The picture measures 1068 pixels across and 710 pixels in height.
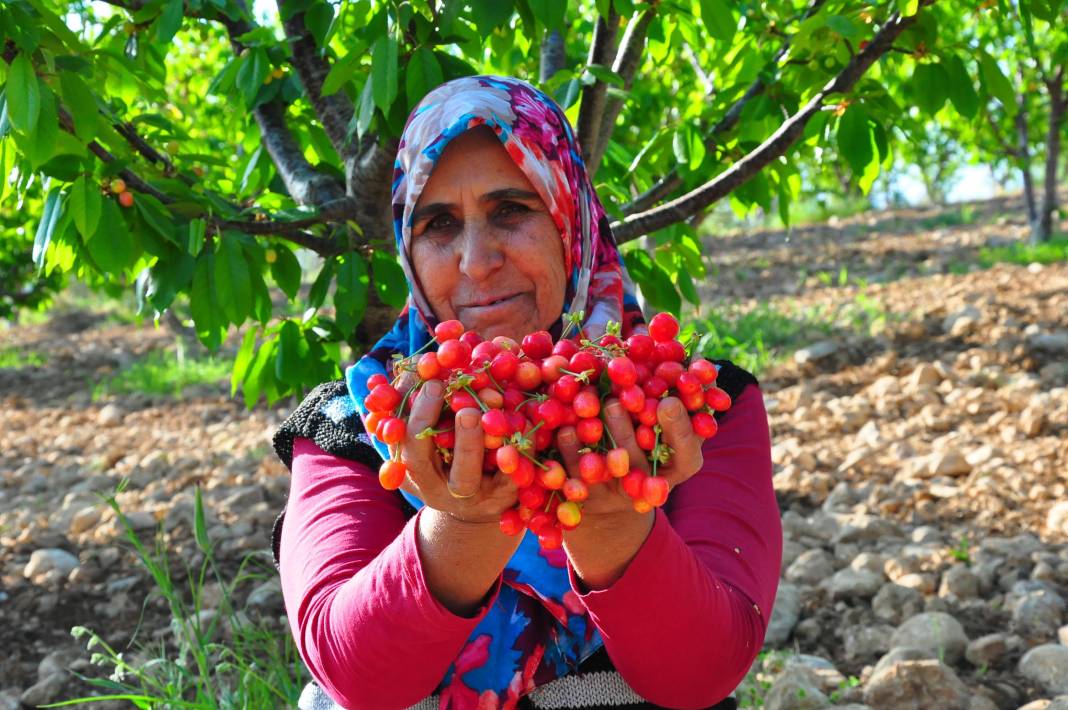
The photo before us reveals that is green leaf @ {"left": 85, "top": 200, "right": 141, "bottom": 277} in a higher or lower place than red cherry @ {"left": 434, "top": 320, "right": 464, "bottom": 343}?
higher

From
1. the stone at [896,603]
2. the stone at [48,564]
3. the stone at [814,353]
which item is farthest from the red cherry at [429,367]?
the stone at [814,353]

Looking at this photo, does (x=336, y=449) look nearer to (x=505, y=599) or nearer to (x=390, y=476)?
(x=505, y=599)

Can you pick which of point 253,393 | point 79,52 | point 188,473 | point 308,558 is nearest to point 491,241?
point 308,558

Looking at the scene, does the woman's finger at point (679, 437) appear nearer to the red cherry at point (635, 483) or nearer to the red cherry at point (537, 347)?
the red cherry at point (635, 483)

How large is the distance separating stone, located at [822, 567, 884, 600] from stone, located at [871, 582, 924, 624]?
6 cm

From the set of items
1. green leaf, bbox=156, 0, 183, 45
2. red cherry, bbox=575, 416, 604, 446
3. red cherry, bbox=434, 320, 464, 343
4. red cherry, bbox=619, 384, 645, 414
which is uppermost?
green leaf, bbox=156, 0, 183, 45

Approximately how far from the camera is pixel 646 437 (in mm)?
1047

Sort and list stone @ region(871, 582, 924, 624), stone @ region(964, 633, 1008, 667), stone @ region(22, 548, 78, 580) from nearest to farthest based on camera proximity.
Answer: stone @ region(964, 633, 1008, 667)
stone @ region(871, 582, 924, 624)
stone @ region(22, 548, 78, 580)

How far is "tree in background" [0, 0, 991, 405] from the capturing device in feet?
5.97

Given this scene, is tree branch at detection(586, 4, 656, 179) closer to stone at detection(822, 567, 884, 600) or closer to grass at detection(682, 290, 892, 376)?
stone at detection(822, 567, 884, 600)

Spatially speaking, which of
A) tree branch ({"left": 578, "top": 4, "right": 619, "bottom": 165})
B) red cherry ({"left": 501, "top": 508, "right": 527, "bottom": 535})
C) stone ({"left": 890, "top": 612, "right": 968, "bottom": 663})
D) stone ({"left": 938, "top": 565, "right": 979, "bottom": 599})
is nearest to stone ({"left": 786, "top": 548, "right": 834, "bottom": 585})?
stone ({"left": 938, "top": 565, "right": 979, "bottom": 599})

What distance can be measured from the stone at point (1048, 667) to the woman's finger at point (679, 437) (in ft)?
6.69

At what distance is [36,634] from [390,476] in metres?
3.12

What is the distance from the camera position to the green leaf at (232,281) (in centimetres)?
202
